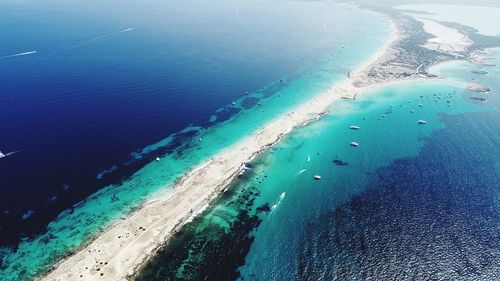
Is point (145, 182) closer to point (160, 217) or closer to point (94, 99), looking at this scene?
point (160, 217)

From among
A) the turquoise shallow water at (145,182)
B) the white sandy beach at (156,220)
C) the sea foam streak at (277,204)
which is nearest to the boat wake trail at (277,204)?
the sea foam streak at (277,204)

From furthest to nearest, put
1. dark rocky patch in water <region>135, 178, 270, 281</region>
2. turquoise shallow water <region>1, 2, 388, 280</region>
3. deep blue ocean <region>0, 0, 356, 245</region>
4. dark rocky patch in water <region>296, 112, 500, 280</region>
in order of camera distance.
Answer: deep blue ocean <region>0, 0, 356, 245</region> < turquoise shallow water <region>1, 2, 388, 280</region> < dark rocky patch in water <region>296, 112, 500, 280</region> < dark rocky patch in water <region>135, 178, 270, 281</region>

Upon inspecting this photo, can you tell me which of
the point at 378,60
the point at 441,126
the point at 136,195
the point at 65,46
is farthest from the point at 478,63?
the point at 65,46

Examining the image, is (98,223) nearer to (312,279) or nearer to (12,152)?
(12,152)

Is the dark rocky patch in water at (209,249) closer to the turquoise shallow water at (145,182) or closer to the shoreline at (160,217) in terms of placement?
the shoreline at (160,217)

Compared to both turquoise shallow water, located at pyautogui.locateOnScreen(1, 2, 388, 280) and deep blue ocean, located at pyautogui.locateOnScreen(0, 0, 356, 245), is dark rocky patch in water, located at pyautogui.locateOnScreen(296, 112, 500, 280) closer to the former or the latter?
turquoise shallow water, located at pyautogui.locateOnScreen(1, 2, 388, 280)

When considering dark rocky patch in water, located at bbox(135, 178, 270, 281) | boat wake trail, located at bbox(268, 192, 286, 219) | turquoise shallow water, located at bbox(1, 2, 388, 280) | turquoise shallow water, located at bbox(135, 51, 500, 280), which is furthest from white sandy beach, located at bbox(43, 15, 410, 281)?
boat wake trail, located at bbox(268, 192, 286, 219)
